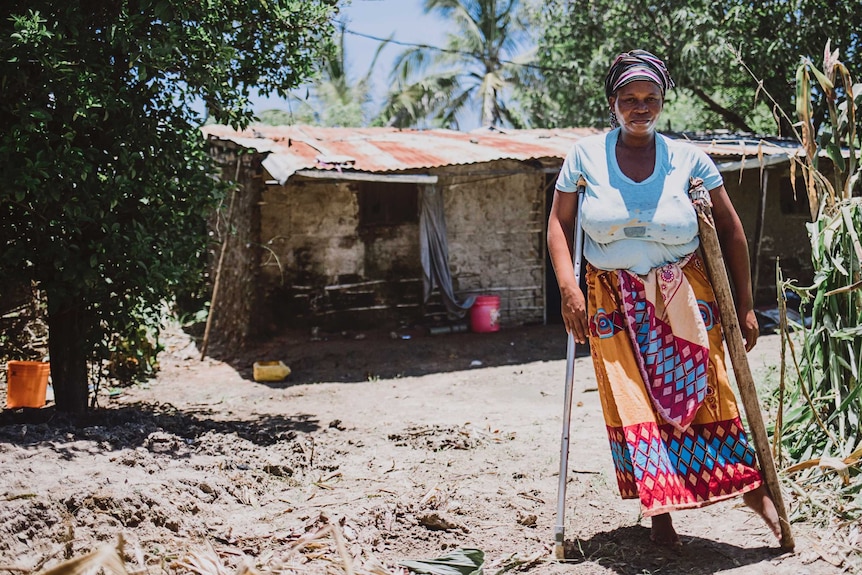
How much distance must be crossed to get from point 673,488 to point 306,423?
3.48 m

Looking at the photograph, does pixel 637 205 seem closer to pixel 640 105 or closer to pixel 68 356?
pixel 640 105

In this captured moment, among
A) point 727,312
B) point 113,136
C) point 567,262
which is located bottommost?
point 727,312

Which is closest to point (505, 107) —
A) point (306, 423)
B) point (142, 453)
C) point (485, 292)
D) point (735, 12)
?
point (735, 12)

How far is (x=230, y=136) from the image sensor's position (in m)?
9.60

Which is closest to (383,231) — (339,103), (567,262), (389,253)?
(389,253)

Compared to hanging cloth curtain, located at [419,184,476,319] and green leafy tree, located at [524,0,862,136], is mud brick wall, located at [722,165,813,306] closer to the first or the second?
green leafy tree, located at [524,0,862,136]

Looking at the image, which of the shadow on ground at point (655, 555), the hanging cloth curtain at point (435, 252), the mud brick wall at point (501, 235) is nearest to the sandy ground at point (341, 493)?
the shadow on ground at point (655, 555)

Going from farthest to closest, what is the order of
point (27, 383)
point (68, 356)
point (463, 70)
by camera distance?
point (463, 70), point (27, 383), point (68, 356)

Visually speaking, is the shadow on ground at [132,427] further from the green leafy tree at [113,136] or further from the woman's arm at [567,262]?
the woman's arm at [567,262]

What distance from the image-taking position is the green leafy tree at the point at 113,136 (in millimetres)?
4430

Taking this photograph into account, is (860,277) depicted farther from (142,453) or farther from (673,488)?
(142,453)

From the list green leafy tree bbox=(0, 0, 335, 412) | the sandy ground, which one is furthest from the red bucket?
green leafy tree bbox=(0, 0, 335, 412)

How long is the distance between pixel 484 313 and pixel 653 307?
7.24 m

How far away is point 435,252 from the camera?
10172 mm
